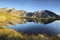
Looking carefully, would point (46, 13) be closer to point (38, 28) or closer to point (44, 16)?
point (44, 16)

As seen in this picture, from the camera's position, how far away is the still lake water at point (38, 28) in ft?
25.4

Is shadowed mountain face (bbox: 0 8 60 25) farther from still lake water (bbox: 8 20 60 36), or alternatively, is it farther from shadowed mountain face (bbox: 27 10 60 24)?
still lake water (bbox: 8 20 60 36)

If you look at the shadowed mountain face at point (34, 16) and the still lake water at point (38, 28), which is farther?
the shadowed mountain face at point (34, 16)

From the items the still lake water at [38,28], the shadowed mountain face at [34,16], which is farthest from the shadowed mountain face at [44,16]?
the still lake water at [38,28]

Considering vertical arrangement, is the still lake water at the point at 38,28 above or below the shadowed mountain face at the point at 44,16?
below

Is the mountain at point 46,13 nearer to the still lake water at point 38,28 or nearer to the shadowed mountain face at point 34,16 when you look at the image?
the shadowed mountain face at point 34,16

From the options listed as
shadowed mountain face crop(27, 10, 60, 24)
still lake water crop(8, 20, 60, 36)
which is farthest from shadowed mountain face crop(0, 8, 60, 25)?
still lake water crop(8, 20, 60, 36)

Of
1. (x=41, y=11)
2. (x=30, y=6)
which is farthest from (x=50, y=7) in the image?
(x=30, y=6)

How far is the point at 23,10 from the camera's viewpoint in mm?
8086

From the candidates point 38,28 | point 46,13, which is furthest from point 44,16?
point 38,28

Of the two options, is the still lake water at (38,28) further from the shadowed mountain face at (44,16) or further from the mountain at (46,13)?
the mountain at (46,13)

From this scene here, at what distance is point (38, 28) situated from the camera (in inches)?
323

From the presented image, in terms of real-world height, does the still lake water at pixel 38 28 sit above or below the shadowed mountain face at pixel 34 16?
below

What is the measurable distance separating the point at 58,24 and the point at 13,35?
8.14ft
